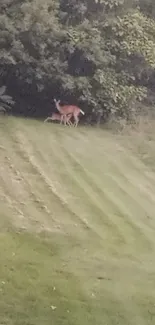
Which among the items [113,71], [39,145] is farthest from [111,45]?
[39,145]

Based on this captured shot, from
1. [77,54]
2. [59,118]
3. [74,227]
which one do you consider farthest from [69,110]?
[74,227]

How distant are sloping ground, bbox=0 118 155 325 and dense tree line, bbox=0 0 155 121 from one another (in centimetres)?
90

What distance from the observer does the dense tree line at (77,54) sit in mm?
12242

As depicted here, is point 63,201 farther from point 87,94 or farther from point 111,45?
point 111,45

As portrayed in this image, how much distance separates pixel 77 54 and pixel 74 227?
608 cm

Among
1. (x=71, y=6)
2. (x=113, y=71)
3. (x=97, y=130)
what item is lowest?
(x=97, y=130)

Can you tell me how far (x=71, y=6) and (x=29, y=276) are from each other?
26.6ft

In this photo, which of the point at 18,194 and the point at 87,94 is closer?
the point at 18,194

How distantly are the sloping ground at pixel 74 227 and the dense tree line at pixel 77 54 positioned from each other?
0.90 m

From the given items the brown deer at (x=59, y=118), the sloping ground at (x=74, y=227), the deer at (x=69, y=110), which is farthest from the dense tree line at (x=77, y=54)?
the sloping ground at (x=74, y=227)

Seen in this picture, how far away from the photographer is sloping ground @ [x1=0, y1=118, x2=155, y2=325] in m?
6.14

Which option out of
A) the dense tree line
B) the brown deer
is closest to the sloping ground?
the brown deer

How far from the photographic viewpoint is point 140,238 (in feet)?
26.7

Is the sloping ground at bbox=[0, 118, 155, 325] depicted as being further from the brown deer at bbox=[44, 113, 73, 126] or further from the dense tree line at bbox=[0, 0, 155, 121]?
the dense tree line at bbox=[0, 0, 155, 121]
